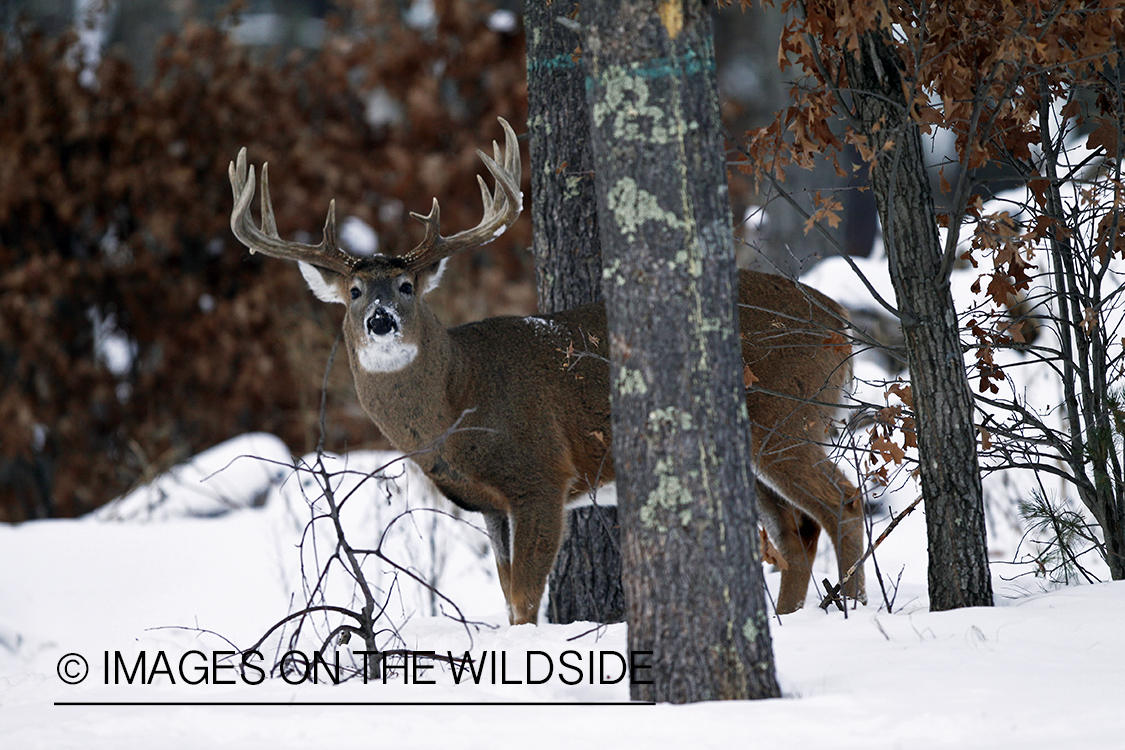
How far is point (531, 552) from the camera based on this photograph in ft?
17.7

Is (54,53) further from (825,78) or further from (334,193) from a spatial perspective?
(825,78)

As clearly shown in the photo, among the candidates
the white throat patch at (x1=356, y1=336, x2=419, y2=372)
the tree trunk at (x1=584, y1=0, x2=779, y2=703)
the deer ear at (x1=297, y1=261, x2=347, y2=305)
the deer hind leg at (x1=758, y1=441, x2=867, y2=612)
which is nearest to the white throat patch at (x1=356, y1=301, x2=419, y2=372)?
the white throat patch at (x1=356, y1=336, x2=419, y2=372)

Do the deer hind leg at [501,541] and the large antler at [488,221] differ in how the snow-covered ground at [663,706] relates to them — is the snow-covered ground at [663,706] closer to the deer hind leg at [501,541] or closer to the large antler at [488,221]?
the deer hind leg at [501,541]

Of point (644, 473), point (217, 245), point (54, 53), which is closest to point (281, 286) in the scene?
point (217, 245)

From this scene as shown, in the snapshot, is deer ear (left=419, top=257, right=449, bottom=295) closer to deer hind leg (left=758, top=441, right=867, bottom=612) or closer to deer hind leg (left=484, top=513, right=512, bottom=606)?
deer hind leg (left=484, top=513, right=512, bottom=606)

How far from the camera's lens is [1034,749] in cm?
292

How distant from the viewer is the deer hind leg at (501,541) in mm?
Result: 5793

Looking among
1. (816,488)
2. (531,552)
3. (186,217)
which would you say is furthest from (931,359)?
(186,217)

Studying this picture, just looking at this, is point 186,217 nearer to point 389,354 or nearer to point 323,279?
point 323,279

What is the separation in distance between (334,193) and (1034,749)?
10904mm

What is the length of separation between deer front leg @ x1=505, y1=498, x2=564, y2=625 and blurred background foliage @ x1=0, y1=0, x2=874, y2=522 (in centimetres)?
648

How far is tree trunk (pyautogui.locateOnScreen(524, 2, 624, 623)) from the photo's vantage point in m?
5.91

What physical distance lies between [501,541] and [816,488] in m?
1.51

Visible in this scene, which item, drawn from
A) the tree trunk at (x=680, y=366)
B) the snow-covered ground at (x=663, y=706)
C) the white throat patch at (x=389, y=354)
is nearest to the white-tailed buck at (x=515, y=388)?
the white throat patch at (x=389, y=354)
